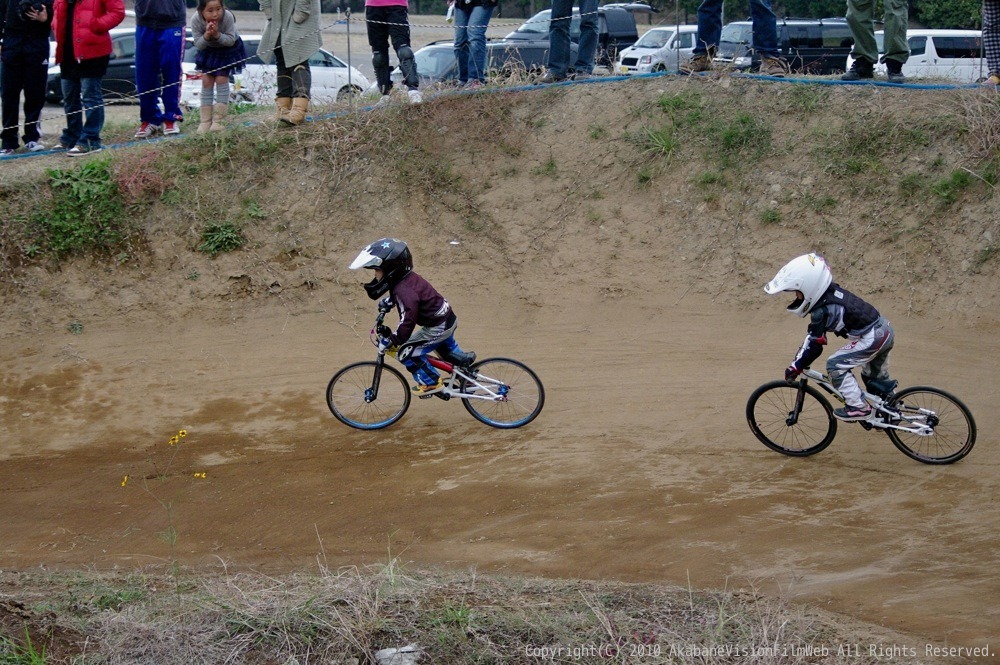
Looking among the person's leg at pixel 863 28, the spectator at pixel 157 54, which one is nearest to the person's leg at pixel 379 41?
the spectator at pixel 157 54

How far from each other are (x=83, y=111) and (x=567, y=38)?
647 cm

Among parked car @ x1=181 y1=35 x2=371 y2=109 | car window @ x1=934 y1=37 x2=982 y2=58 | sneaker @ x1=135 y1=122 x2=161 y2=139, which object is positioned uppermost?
car window @ x1=934 y1=37 x2=982 y2=58

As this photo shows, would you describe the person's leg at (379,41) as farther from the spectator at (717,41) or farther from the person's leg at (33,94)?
the person's leg at (33,94)

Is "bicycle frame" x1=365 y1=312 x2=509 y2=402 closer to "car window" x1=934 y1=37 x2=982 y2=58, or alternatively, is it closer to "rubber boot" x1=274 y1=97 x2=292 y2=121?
"rubber boot" x1=274 y1=97 x2=292 y2=121

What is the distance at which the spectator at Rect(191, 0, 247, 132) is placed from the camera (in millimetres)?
11734

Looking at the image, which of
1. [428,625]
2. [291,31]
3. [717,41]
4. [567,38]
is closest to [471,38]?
[567,38]

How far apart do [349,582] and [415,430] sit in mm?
3123

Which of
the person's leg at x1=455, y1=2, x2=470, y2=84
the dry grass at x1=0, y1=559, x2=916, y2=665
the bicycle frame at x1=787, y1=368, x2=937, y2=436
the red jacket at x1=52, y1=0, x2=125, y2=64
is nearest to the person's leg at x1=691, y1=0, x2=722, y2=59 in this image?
the person's leg at x1=455, y1=2, x2=470, y2=84

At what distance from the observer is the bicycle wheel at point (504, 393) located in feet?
28.6

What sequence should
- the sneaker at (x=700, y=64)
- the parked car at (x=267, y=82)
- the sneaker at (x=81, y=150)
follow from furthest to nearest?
the parked car at (x=267, y=82)
the sneaker at (x=700, y=64)
the sneaker at (x=81, y=150)

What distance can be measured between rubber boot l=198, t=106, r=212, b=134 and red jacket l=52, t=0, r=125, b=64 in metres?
1.38

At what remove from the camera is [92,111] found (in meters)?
12.1

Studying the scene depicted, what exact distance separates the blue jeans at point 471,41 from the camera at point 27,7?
5236 mm

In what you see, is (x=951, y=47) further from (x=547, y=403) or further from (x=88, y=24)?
(x=88, y=24)
